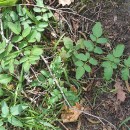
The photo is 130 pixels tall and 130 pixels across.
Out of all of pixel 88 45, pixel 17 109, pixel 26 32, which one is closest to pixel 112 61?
pixel 88 45

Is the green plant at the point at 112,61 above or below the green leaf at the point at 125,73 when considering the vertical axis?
above

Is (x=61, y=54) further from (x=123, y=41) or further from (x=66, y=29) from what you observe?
(x=123, y=41)

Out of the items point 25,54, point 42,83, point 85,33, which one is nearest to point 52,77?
point 42,83

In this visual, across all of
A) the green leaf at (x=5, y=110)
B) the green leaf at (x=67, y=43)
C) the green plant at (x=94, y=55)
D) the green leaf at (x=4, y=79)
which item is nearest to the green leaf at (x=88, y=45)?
the green plant at (x=94, y=55)

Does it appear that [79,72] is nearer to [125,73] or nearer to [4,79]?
[125,73]

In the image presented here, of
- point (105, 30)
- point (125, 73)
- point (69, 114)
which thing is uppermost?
point (105, 30)

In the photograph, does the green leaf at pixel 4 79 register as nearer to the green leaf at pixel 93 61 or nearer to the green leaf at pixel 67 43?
the green leaf at pixel 67 43

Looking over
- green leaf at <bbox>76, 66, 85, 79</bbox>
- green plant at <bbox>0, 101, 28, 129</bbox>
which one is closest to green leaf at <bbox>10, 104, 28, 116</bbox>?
green plant at <bbox>0, 101, 28, 129</bbox>
